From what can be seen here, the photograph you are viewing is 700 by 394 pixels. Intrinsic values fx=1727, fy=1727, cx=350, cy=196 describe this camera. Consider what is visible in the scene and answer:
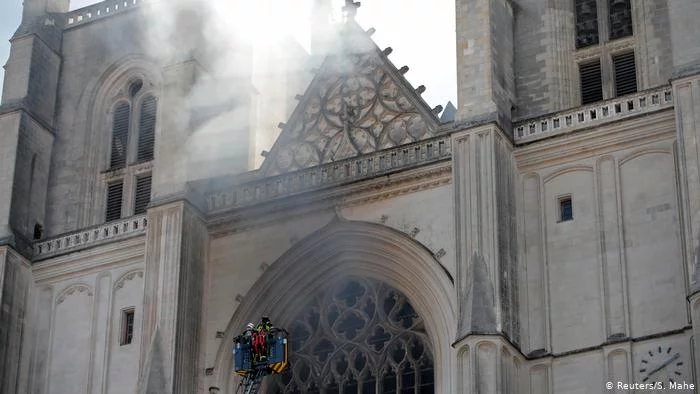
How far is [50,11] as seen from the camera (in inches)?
1464

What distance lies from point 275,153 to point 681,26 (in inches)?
340

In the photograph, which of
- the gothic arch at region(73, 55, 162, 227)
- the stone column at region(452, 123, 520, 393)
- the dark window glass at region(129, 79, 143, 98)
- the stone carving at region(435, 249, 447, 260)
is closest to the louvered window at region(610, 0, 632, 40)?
the stone column at region(452, 123, 520, 393)

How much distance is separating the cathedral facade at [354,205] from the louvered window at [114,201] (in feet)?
0.13

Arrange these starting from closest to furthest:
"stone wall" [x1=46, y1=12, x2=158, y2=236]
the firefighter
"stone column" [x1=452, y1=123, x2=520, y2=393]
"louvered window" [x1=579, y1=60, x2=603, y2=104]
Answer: "stone column" [x1=452, y1=123, x2=520, y2=393], the firefighter, "louvered window" [x1=579, y1=60, x2=603, y2=104], "stone wall" [x1=46, y1=12, x2=158, y2=236]

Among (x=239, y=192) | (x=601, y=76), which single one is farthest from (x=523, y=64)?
(x=239, y=192)

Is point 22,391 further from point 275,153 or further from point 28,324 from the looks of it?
point 275,153

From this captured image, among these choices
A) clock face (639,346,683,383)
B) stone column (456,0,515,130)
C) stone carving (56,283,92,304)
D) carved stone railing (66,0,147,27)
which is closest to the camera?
clock face (639,346,683,383)

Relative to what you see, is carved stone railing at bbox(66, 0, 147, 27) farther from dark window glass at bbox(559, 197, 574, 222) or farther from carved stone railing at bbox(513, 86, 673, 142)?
dark window glass at bbox(559, 197, 574, 222)

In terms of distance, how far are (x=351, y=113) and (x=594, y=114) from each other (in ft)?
17.8

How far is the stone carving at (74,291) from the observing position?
33688 mm

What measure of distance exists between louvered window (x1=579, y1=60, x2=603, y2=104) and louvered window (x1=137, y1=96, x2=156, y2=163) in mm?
9146

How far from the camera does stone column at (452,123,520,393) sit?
1093 inches

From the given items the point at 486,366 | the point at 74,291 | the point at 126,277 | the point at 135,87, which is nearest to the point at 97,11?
the point at 135,87

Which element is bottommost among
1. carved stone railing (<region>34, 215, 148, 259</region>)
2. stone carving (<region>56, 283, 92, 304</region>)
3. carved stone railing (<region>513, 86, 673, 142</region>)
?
stone carving (<region>56, 283, 92, 304</region>)
